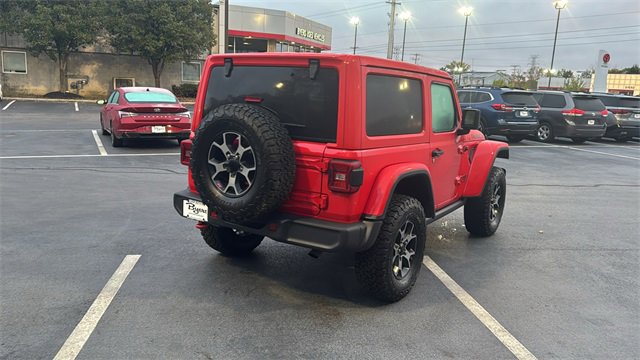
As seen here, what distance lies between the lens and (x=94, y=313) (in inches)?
138

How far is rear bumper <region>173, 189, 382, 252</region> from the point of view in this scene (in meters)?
3.34

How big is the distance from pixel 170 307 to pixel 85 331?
1.96 feet

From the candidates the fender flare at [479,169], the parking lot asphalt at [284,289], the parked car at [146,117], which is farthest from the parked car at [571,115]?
the fender flare at [479,169]

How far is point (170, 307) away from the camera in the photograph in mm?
3654

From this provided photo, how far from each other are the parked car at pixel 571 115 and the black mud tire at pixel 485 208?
41.2 ft

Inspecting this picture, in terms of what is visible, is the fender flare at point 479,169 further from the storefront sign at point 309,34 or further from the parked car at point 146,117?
the storefront sign at point 309,34

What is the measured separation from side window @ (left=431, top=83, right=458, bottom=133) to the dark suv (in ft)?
36.1

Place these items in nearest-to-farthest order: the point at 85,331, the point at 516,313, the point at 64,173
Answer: the point at 85,331 → the point at 516,313 → the point at 64,173

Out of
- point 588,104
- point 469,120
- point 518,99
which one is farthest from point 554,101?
point 469,120

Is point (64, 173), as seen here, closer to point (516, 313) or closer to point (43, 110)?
point (516, 313)

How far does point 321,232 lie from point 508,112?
13.6 metres

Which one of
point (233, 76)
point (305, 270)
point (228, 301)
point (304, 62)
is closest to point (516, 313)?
point (305, 270)

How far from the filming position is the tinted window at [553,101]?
16.9 meters

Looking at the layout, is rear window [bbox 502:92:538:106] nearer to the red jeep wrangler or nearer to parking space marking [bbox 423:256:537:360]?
parking space marking [bbox 423:256:537:360]
